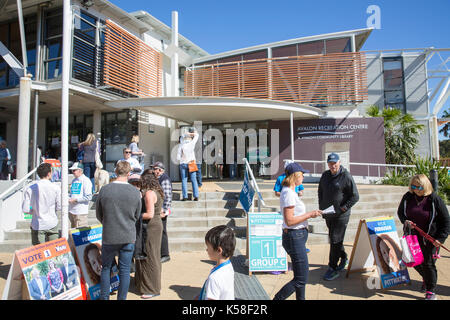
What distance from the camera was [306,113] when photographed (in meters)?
11.9

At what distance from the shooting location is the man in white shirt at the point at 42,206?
4180 millimetres

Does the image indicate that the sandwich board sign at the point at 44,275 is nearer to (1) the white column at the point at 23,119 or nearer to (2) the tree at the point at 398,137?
(1) the white column at the point at 23,119

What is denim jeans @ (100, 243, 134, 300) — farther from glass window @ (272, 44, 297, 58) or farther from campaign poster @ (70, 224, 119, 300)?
glass window @ (272, 44, 297, 58)

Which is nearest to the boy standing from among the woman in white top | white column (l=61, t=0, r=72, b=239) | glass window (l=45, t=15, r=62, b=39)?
the woman in white top

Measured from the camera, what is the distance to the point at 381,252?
4035 millimetres

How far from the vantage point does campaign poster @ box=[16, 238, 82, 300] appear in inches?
115

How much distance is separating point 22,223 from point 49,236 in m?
3.64

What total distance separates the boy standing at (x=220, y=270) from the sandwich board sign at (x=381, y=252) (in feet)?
9.17

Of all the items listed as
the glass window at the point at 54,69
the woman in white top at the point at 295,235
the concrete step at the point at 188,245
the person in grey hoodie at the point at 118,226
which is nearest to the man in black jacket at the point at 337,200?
the woman in white top at the point at 295,235

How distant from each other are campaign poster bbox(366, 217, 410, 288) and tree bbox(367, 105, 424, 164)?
11.0 metres

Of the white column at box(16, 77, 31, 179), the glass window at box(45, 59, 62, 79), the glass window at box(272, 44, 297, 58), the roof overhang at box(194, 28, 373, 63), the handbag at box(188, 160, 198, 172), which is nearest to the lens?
the handbag at box(188, 160, 198, 172)

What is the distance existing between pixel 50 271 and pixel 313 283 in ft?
11.4

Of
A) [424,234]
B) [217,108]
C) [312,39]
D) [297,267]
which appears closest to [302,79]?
[312,39]
